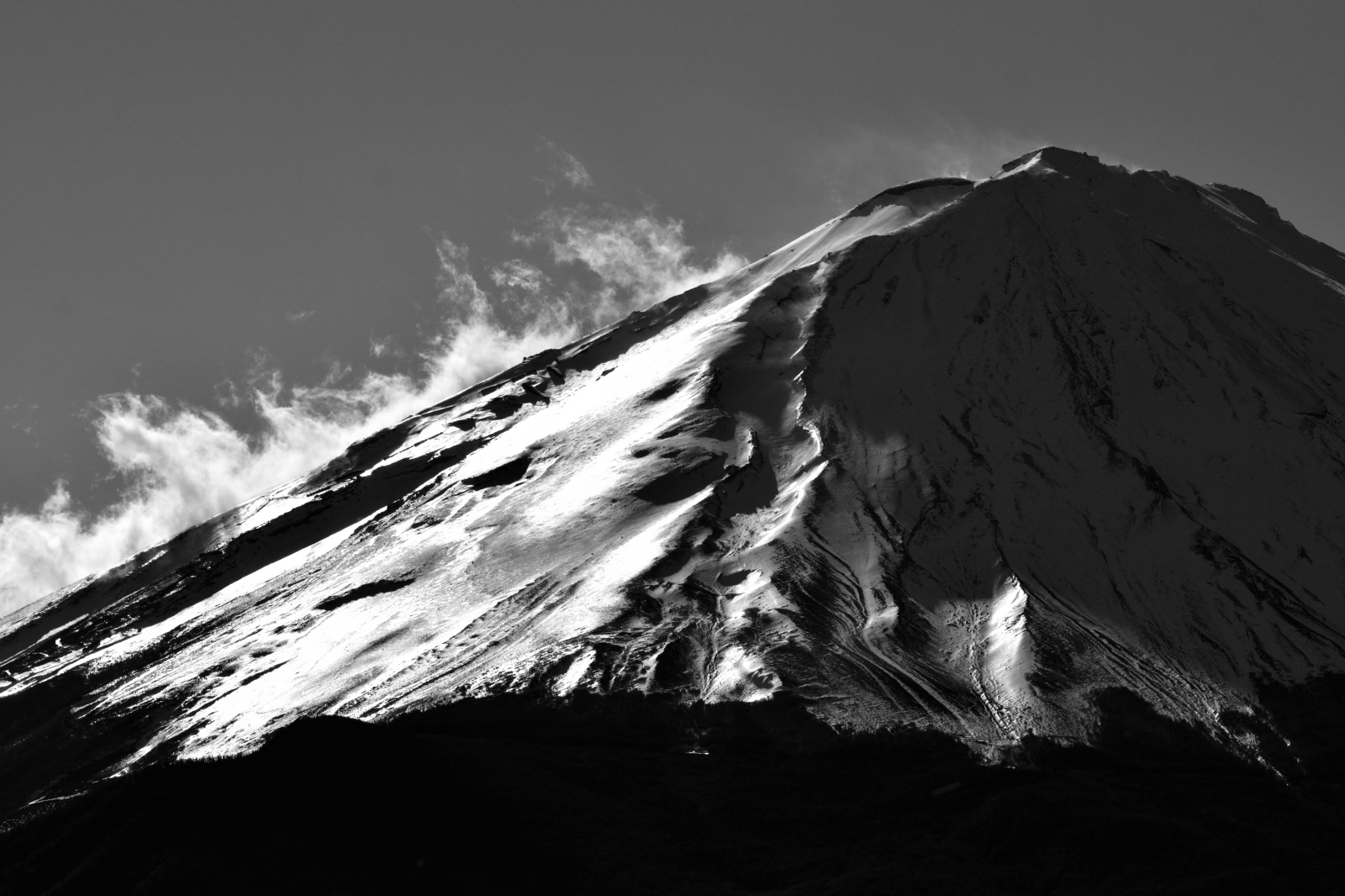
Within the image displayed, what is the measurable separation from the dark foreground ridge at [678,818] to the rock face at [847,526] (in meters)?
3.29

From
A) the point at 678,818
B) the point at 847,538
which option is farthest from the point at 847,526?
the point at 678,818

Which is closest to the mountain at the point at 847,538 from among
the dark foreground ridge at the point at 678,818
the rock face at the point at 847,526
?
the rock face at the point at 847,526

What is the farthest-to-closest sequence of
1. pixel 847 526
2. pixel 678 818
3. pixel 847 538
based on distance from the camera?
pixel 847 526 → pixel 847 538 → pixel 678 818

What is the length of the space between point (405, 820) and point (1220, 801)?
3130 centimetres

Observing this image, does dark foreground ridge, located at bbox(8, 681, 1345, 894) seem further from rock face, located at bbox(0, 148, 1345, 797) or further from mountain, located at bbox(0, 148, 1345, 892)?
rock face, located at bbox(0, 148, 1345, 797)

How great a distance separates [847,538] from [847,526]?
1321mm

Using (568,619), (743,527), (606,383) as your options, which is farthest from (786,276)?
(568,619)

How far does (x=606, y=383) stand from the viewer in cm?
10800

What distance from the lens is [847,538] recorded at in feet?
249

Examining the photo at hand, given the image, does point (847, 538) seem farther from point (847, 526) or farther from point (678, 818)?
point (678, 818)

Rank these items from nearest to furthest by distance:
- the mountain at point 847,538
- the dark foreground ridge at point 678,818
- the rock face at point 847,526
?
1. the dark foreground ridge at point 678,818
2. the mountain at point 847,538
3. the rock face at point 847,526

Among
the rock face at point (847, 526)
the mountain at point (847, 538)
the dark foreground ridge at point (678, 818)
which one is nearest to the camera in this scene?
the dark foreground ridge at point (678, 818)

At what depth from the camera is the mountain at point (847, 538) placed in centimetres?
6294

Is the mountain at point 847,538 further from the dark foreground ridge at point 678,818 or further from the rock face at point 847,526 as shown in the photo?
the dark foreground ridge at point 678,818
